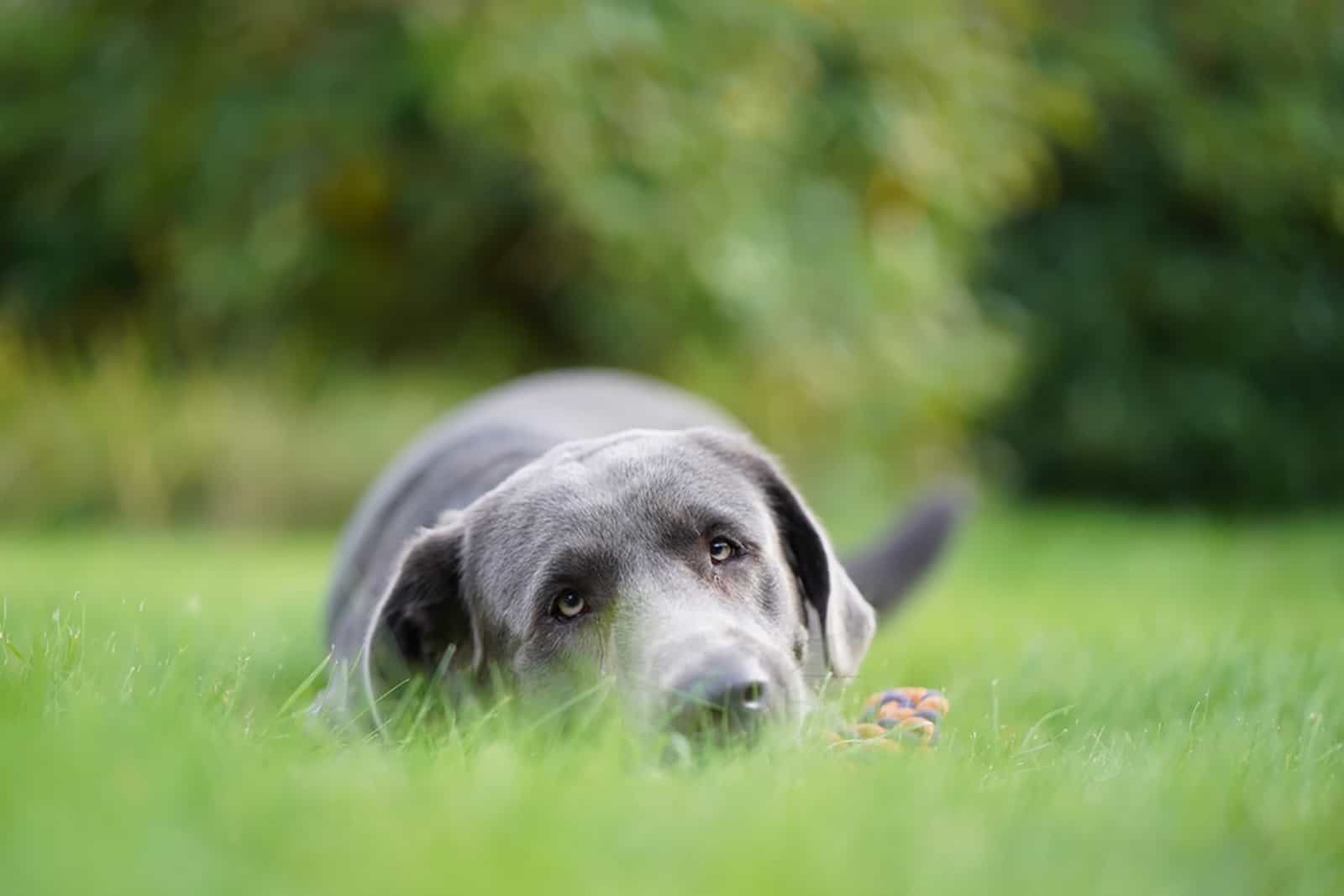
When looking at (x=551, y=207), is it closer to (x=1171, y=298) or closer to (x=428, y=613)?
(x=428, y=613)

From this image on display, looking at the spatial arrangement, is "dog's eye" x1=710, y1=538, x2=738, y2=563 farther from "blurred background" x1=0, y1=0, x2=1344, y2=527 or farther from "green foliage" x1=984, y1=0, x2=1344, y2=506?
"green foliage" x1=984, y1=0, x2=1344, y2=506

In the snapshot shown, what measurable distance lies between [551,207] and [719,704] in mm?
7013

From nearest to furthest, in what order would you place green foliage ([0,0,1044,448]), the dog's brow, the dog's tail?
the dog's brow
the dog's tail
green foliage ([0,0,1044,448])

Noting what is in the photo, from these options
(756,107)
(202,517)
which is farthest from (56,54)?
(756,107)

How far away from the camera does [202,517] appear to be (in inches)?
330

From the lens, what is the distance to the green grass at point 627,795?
129cm

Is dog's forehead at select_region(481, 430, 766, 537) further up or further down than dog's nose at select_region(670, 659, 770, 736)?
further up

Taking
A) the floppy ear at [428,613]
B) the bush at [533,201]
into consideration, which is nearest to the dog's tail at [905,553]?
the floppy ear at [428,613]

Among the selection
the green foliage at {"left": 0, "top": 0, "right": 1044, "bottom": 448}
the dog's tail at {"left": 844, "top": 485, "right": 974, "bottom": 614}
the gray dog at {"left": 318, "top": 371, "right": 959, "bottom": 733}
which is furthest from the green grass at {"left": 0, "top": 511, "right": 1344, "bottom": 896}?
the green foliage at {"left": 0, "top": 0, "right": 1044, "bottom": 448}

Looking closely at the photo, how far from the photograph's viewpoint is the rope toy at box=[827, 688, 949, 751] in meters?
2.03

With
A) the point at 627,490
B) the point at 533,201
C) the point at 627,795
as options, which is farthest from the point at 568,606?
the point at 533,201

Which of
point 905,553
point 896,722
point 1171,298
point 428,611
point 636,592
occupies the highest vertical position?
point 636,592

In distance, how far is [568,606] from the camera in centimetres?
237

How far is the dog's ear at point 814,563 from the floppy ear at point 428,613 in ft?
2.01
